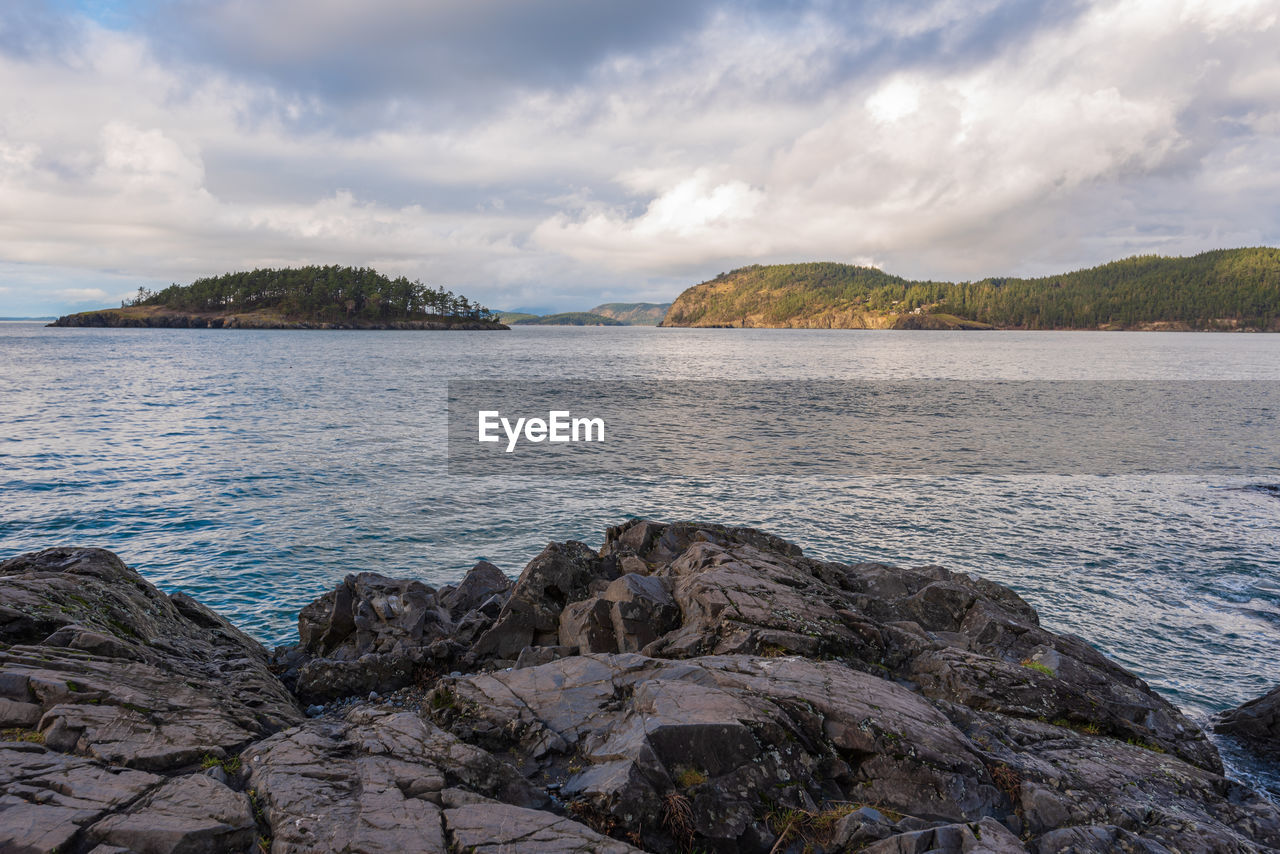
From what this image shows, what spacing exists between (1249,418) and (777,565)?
67.8 meters

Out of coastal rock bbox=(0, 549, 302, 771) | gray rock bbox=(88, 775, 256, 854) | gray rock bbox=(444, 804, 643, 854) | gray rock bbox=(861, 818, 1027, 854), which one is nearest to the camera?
gray rock bbox=(88, 775, 256, 854)

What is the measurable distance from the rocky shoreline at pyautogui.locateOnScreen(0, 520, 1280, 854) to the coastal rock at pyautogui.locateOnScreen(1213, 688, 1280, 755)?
0.07m

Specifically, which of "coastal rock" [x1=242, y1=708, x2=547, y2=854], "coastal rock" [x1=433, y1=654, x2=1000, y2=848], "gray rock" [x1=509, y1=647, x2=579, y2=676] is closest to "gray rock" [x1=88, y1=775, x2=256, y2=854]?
"coastal rock" [x1=242, y1=708, x2=547, y2=854]

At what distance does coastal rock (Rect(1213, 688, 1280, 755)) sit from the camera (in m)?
13.2

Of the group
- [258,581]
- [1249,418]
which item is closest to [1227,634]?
[258,581]

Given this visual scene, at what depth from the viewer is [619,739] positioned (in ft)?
27.8

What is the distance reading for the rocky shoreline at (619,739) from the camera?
6.87 meters

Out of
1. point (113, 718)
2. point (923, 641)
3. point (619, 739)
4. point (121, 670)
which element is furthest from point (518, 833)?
point (923, 641)

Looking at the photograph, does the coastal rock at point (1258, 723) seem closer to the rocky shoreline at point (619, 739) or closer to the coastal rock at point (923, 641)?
the rocky shoreline at point (619, 739)

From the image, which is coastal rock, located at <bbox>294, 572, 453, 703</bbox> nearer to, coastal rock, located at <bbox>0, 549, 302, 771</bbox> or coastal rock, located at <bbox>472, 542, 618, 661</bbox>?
coastal rock, located at <bbox>0, 549, 302, 771</bbox>

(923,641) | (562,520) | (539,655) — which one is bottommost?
(562,520)

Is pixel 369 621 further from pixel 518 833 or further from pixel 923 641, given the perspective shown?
pixel 923 641

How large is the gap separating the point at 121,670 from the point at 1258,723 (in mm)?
21092

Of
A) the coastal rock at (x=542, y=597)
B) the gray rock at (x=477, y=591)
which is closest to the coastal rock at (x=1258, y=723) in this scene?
the coastal rock at (x=542, y=597)
